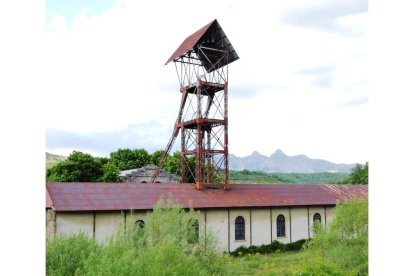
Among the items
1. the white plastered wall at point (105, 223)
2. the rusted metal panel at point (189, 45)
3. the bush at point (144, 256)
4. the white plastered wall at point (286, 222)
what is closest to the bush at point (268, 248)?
the white plastered wall at point (286, 222)

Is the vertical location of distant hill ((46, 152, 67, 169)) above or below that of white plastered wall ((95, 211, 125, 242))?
above

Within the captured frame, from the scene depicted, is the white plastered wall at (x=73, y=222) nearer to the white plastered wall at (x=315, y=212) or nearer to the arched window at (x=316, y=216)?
the white plastered wall at (x=315, y=212)

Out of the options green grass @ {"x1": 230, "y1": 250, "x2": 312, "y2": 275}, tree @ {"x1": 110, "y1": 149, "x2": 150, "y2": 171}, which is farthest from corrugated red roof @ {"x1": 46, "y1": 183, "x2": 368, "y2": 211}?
tree @ {"x1": 110, "y1": 149, "x2": 150, "y2": 171}

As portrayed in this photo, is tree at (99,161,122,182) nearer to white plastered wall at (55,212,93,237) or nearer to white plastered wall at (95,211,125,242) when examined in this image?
white plastered wall at (95,211,125,242)

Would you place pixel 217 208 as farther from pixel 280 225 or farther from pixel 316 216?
pixel 316 216

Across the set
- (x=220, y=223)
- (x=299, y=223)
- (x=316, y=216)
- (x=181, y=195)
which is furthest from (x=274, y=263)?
(x=316, y=216)

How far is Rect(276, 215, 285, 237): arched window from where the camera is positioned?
90.0 ft

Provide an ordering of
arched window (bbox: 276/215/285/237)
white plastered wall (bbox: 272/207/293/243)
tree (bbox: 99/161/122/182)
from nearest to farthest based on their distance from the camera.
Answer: white plastered wall (bbox: 272/207/293/243) → arched window (bbox: 276/215/285/237) → tree (bbox: 99/161/122/182)

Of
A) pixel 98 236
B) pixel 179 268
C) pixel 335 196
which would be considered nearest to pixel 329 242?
pixel 179 268

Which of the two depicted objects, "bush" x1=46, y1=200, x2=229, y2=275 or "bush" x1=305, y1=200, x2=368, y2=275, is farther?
"bush" x1=305, y1=200, x2=368, y2=275

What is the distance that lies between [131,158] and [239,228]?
33444 millimetres

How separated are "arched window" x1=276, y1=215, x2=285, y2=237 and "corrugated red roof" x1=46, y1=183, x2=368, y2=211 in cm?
99

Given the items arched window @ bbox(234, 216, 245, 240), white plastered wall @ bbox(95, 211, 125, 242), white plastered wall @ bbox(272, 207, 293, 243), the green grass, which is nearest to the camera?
the green grass

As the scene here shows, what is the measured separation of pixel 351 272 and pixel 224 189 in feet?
47.2
